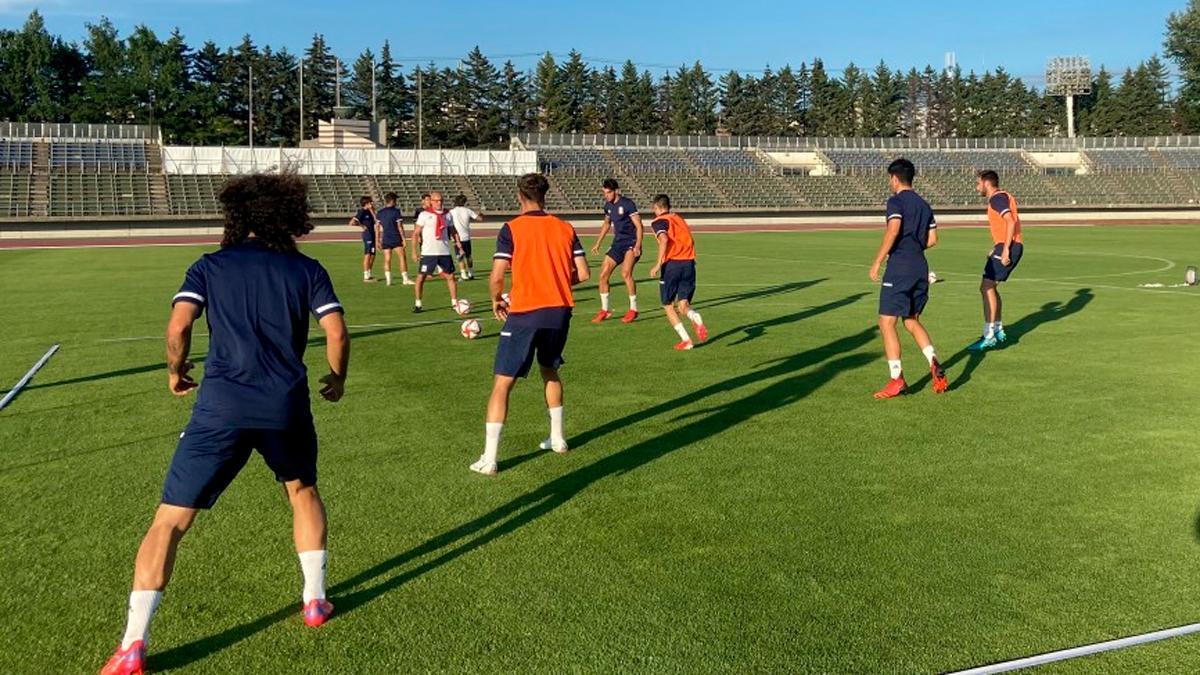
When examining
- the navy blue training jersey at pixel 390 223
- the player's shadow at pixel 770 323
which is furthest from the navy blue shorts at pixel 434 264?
the player's shadow at pixel 770 323

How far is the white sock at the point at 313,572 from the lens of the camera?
4.31m

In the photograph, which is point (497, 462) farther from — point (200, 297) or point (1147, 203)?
point (1147, 203)

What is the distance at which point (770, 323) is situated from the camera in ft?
47.6

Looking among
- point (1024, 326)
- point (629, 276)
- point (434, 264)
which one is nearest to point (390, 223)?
point (434, 264)

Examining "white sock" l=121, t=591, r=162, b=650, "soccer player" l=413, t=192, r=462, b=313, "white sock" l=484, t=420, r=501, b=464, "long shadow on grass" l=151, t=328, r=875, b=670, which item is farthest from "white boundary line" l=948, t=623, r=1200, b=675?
"soccer player" l=413, t=192, r=462, b=313

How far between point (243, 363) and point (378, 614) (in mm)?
1301

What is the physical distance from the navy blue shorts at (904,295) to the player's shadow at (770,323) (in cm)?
321

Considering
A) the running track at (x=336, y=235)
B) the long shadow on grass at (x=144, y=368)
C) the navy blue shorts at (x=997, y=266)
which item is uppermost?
the running track at (x=336, y=235)

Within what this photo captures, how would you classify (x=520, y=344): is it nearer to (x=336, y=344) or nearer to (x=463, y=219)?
(x=336, y=344)

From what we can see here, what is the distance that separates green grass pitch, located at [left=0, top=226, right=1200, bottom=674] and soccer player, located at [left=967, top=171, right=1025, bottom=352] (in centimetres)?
75

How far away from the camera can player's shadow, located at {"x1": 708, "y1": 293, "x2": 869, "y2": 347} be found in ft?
43.0

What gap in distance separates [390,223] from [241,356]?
52.0 feet

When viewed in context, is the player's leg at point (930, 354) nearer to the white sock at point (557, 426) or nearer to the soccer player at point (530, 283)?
the white sock at point (557, 426)

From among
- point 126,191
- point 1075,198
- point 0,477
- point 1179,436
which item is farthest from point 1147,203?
point 0,477
